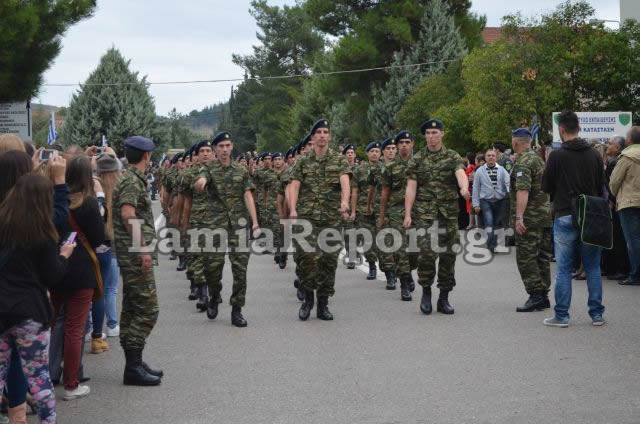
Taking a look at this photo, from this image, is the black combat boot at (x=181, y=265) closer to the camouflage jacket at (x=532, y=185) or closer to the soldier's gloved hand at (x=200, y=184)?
the soldier's gloved hand at (x=200, y=184)

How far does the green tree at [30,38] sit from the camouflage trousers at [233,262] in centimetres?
808

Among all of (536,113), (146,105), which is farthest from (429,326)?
(146,105)

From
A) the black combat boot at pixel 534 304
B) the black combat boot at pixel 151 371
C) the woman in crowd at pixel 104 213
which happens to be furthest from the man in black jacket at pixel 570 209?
the woman in crowd at pixel 104 213

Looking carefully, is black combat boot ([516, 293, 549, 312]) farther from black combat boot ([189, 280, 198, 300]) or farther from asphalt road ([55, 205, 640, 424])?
black combat boot ([189, 280, 198, 300])

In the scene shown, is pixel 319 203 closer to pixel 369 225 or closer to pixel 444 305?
pixel 444 305

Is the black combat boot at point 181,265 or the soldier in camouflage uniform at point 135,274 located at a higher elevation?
the soldier in camouflage uniform at point 135,274

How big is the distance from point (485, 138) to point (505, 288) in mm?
17289

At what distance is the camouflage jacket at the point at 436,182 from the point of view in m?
9.93

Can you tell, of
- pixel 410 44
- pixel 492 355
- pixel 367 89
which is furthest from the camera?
pixel 367 89

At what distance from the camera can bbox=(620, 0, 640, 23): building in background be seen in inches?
1610

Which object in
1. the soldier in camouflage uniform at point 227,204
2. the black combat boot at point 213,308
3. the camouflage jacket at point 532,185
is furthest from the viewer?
the black combat boot at point 213,308

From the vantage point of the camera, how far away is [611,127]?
20188mm

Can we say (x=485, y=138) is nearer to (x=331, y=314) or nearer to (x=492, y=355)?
(x=331, y=314)

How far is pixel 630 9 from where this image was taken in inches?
1640
